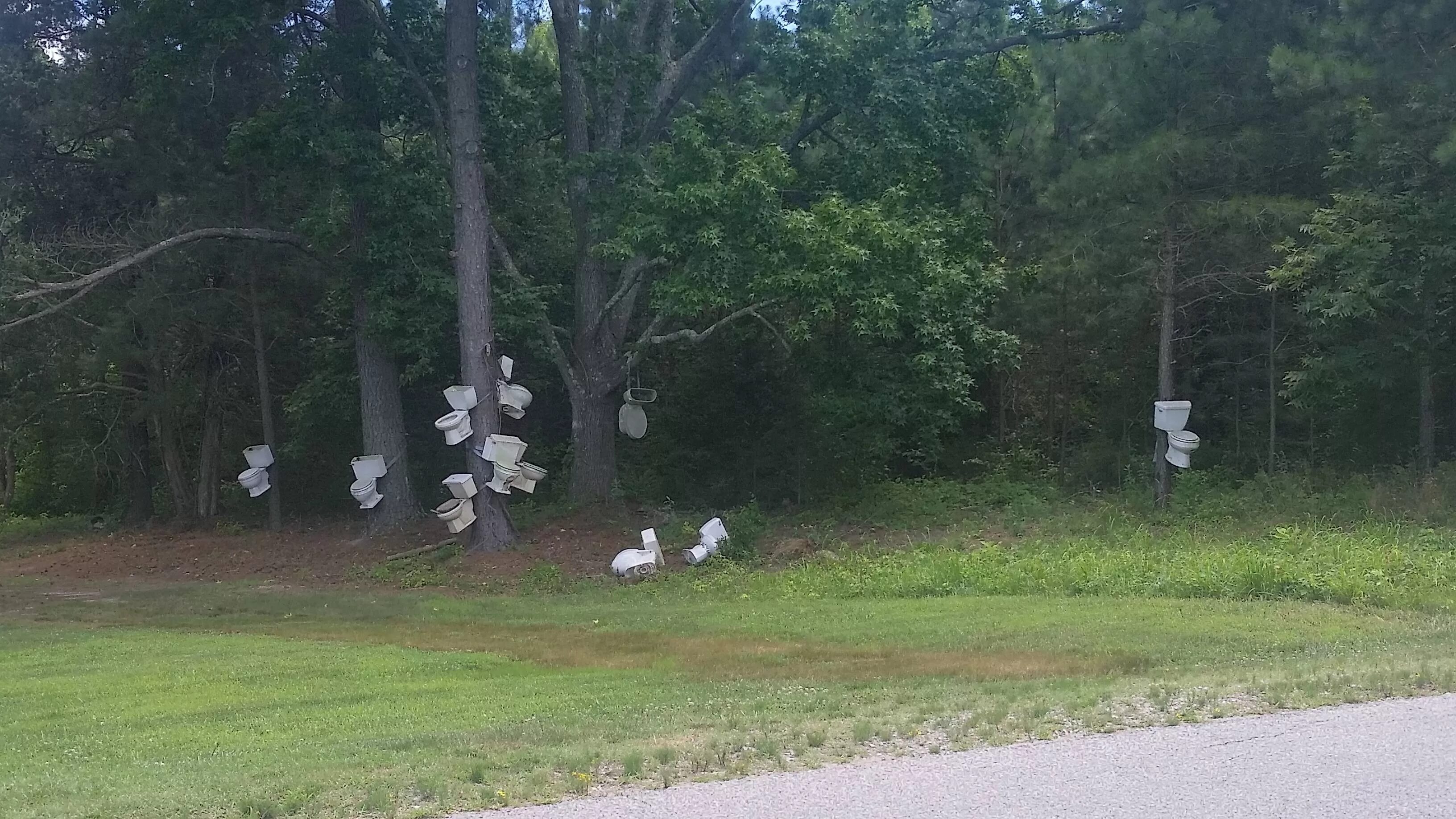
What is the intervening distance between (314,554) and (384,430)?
2510mm

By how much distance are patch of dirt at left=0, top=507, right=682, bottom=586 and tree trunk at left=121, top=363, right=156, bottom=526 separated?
3538 millimetres

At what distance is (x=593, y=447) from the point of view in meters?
21.6

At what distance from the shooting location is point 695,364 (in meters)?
25.0

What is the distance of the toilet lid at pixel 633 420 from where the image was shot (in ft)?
71.3

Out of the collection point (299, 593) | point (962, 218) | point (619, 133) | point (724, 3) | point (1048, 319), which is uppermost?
point (724, 3)

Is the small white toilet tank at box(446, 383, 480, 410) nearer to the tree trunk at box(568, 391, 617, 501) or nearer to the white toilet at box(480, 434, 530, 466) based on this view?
the white toilet at box(480, 434, 530, 466)

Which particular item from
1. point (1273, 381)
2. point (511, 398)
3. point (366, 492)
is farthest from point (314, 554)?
point (1273, 381)

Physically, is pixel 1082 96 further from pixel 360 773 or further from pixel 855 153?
pixel 360 773

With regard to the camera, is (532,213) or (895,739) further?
(532,213)

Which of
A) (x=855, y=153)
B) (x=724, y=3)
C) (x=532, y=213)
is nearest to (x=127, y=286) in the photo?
(x=532, y=213)

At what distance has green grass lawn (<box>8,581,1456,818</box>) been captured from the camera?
662 cm

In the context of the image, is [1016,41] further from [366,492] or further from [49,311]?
[49,311]

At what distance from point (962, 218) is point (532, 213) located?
8.66 metres

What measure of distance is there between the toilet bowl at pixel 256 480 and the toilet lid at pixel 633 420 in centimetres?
755
